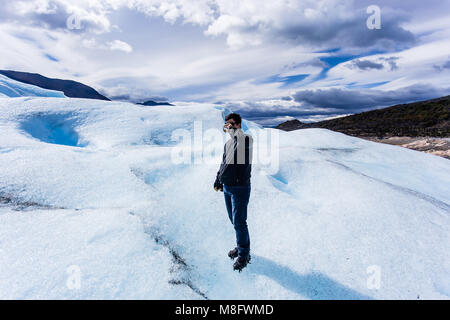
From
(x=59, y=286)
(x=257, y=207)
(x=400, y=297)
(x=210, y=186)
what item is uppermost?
(x=210, y=186)

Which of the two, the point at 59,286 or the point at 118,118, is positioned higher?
the point at 118,118

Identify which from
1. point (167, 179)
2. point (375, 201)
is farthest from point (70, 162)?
point (375, 201)

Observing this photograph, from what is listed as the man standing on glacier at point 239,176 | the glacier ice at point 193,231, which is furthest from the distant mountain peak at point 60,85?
the man standing on glacier at point 239,176

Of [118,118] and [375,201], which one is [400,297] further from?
[118,118]

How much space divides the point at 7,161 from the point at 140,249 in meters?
3.50

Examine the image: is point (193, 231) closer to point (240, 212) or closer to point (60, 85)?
point (240, 212)

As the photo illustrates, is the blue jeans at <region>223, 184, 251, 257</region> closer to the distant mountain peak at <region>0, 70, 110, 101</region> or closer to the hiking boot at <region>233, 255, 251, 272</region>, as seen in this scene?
the hiking boot at <region>233, 255, 251, 272</region>

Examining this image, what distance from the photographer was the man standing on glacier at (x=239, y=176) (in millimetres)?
2533

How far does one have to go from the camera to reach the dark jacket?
2.52 metres

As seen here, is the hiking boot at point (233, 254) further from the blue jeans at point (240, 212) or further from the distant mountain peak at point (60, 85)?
the distant mountain peak at point (60, 85)

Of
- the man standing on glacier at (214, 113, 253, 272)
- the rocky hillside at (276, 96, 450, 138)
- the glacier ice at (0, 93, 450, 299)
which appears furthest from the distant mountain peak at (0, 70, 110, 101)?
the man standing on glacier at (214, 113, 253, 272)

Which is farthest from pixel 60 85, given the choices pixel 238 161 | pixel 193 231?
pixel 238 161

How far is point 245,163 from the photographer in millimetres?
2529

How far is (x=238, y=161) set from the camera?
2516 millimetres
